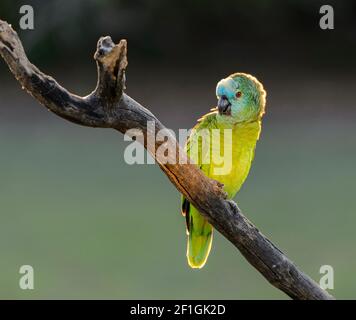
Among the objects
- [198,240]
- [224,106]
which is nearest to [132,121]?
[224,106]

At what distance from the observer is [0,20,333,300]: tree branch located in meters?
2.14

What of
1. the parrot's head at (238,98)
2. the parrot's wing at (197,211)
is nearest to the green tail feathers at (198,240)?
the parrot's wing at (197,211)

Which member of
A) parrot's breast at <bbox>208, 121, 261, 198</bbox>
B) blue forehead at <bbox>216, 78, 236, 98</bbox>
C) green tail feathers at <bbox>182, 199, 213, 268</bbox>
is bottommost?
green tail feathers at <bbox>182, 199, 213, 268</bbox>

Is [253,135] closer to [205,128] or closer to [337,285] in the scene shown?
[205,128]

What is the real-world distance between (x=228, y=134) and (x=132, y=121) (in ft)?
1.88

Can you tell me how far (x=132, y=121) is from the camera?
2.28m

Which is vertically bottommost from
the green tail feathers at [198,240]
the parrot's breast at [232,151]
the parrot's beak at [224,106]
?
the green tail feathers at [198,240]

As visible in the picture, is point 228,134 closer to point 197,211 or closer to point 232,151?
point 232,151

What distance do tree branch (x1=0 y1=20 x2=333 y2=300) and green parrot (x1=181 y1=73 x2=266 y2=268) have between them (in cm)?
→ 37

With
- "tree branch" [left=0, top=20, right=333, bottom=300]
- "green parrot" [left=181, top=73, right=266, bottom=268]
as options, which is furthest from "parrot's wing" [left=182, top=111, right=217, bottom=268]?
"tree branch" [left=0, top=20, right=333, bottom=300]

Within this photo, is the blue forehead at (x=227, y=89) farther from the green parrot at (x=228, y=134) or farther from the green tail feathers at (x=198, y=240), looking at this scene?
the green tail feathers at (x=198, y=240)

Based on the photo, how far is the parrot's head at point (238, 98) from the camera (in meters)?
2.75

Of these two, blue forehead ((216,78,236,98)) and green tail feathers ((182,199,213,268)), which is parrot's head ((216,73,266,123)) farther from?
green tail feathers ((182,199,213,268))

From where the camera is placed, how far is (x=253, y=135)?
9.32ft
